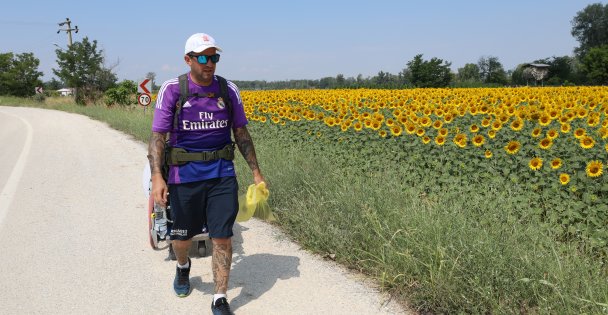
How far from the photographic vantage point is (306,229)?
488 centimetres

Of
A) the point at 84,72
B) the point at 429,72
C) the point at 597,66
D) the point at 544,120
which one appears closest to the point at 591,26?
the point at 597,66

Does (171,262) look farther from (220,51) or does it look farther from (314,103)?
(314,103)

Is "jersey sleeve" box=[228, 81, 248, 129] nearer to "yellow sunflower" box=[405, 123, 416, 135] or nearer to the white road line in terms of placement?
"yellow sunflower" box=[405, 123, 416, 135]

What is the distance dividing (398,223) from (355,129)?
394 cm

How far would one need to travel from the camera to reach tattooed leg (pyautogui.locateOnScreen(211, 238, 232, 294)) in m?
3.51

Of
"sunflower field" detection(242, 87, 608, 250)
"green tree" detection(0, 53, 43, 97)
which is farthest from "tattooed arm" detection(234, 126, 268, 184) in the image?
"green tree" detection(0, 53, 43, 97)

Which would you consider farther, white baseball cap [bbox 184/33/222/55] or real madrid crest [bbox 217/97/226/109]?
real madrid crest [bbox 217/97/226/109]

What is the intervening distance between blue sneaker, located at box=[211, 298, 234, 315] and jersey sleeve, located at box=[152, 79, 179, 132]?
1218 millimetres

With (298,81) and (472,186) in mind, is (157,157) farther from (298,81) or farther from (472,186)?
(298,81)

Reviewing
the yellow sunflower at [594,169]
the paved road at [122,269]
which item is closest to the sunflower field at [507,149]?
the yellow sunflower at [594,169]

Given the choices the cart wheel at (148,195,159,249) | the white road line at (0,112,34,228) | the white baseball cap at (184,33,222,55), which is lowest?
the white road line at (0,112,34,228)

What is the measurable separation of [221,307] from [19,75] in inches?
2873

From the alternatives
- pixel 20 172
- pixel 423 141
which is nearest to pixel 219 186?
pixel 423 141

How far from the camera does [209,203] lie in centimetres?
352
